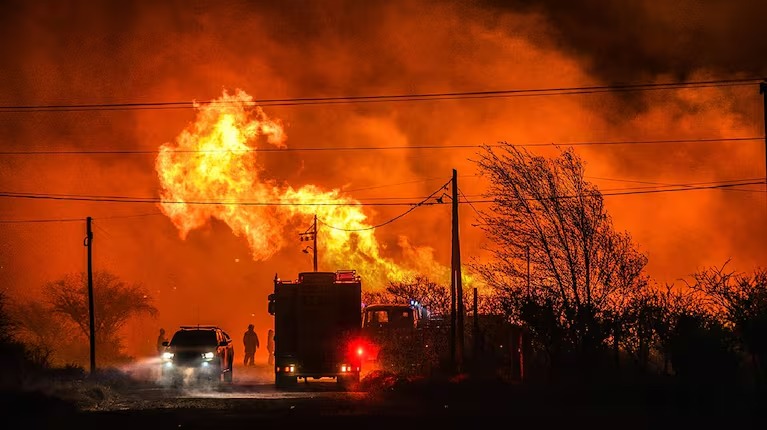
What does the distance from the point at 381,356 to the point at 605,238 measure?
43.1 feet

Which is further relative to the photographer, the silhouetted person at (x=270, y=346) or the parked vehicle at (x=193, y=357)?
the silhouetted person at (x=270, y=346)

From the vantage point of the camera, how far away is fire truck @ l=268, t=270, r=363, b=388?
35.8 meters

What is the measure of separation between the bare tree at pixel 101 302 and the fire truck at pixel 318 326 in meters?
36.8

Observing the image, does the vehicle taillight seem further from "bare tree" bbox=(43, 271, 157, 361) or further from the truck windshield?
"bare tree" bbox=(43, 271, 157, 361)

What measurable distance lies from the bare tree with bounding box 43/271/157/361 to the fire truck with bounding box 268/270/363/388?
36791 mm

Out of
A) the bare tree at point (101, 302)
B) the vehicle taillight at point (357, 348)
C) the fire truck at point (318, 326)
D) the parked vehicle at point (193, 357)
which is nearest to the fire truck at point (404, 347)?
the vehicle taillight at point (357, 348)

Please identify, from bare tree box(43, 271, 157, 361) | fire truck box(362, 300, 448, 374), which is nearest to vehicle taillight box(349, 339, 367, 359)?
fire truck box(362, 300, 448, 374)

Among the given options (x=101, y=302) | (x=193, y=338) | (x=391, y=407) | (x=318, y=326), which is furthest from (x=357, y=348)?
(x=101, y=302)

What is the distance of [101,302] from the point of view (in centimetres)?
7312

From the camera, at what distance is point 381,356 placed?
1697 inches

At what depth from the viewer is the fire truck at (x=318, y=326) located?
3584 cm

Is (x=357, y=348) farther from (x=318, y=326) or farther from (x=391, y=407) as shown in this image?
(x=391, y=407)

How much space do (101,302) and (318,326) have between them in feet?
134

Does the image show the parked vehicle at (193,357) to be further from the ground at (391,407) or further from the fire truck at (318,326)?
the fire truck at (318,326)
